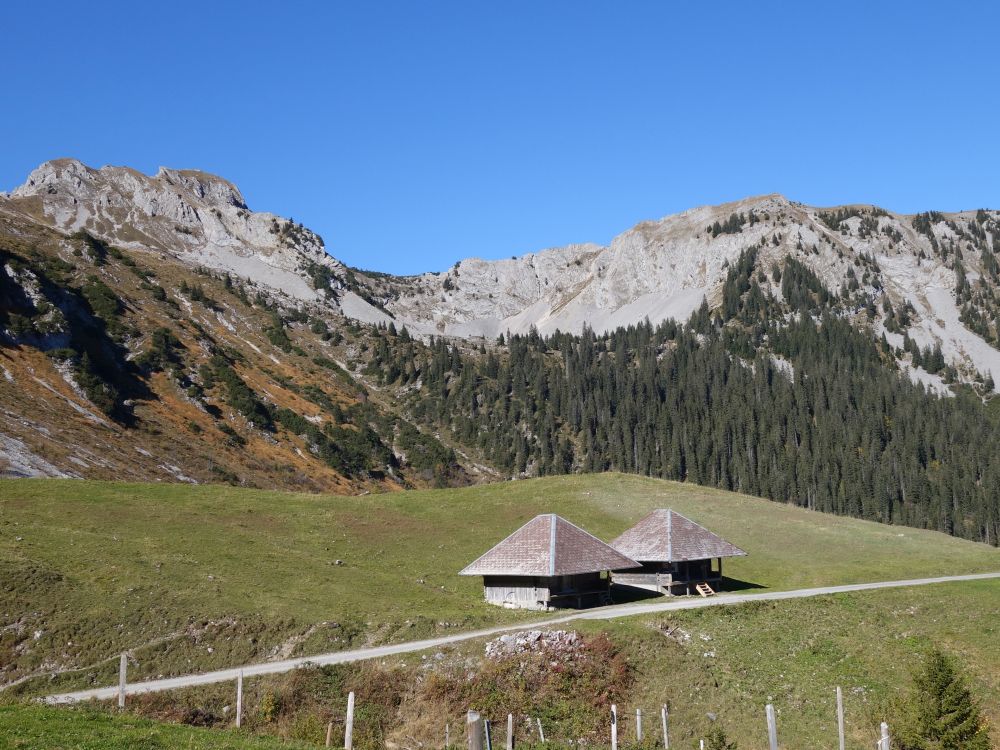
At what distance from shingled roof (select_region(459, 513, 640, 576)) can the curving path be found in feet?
9.07

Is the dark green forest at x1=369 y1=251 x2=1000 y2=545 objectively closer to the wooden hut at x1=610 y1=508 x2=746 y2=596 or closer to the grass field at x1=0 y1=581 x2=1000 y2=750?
the wooden hut at x1=610 y1=508 x2=746 y2=596

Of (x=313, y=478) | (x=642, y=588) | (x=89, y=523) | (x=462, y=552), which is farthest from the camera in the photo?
(x=313, y=478)

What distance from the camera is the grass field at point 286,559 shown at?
116ft

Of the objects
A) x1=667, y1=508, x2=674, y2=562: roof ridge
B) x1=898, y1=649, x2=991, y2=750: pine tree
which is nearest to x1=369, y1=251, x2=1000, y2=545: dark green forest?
x1=667, y1=508, x2=674, y2=562: roof ridge

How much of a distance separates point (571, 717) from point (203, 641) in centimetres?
1717

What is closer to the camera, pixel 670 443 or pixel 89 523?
pixel 89 523

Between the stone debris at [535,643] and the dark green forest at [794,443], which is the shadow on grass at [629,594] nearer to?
the stone debris at [535,643]

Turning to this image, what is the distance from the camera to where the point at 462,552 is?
59.5 meters

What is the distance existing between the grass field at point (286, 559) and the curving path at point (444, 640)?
126 centimetres

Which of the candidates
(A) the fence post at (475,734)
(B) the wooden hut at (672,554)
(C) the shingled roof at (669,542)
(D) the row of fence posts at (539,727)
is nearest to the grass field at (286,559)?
(B) the wooden hut at (672,554)

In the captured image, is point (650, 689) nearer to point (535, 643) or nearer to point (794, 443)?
point (535, 643)

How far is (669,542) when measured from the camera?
53.3 meters

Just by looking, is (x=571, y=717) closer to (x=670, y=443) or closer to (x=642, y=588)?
(x=642, y=588)

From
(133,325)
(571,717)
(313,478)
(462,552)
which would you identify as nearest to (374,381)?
(133,325)
